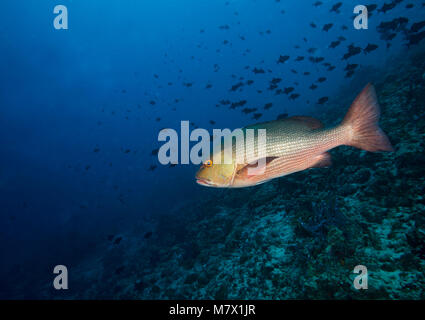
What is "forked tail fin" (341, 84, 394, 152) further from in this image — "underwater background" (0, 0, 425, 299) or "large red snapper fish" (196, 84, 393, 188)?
"underwater background" (0, 0, 425, 299)

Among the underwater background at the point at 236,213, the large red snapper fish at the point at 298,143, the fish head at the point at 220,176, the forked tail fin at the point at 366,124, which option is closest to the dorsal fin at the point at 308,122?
the large red snapper fish at the point at 298,143

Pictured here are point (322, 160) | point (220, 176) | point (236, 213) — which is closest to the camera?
point (220, 176)

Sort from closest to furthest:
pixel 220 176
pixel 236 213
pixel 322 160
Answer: pixel 220 176, pixel 322 160, pixel 236 213

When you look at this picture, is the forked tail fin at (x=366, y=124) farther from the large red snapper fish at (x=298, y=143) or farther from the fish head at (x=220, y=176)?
the fish head at (x=220, y=176)

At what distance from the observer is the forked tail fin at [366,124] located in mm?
2287

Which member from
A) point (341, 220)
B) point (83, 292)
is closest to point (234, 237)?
point (341, 220)

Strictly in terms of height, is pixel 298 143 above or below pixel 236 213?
above

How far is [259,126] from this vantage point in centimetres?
246

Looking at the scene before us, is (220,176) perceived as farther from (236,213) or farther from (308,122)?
(236,213)

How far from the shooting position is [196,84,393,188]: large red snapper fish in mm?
2303

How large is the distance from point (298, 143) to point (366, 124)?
33.8 inches

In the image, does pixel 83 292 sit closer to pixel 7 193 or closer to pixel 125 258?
pixel 125 258

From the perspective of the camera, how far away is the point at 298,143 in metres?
2.35

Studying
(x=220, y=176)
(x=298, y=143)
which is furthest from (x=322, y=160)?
(x=220, y=176)
